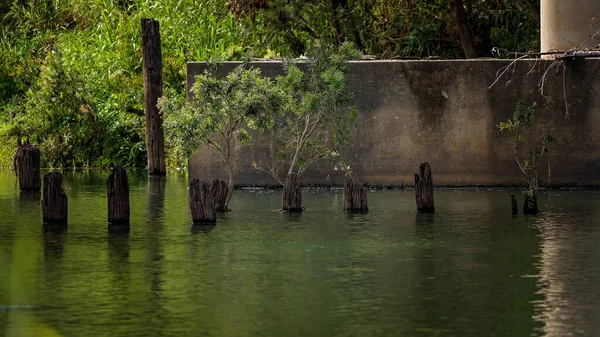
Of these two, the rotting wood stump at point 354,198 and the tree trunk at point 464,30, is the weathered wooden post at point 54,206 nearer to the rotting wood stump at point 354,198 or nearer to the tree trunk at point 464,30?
the rotting wood stump at point 354,198

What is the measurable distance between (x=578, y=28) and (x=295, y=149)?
14.6ft

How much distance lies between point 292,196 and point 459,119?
4426 millimetres

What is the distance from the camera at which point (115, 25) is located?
34.8 metres

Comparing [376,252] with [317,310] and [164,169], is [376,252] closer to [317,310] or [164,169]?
[317,310]

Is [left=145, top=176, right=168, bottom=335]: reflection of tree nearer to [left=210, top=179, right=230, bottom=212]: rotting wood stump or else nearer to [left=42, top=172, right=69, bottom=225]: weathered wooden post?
[left=210, top=179, right=230, bottom=212]: rotting wood stump

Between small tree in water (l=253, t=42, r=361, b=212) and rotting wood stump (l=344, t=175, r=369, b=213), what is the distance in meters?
0.58

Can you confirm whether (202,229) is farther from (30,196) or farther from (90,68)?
(90,68)

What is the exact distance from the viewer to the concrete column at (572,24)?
21750 millimetres

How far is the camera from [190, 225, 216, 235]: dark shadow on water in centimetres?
1620

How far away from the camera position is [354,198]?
18.3m

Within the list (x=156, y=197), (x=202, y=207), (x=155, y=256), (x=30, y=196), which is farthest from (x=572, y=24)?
(x=155, y=256)

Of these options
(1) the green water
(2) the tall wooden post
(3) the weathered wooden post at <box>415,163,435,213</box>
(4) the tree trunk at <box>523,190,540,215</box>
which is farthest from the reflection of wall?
(2) the tall wooden post

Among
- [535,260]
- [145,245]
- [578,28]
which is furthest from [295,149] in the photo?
[535,260]

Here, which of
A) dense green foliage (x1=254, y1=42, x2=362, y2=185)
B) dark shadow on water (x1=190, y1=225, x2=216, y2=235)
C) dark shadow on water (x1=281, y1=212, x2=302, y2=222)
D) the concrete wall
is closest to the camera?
dark shadow on water (x1=190, y1=225, x2=216, y2=235)
